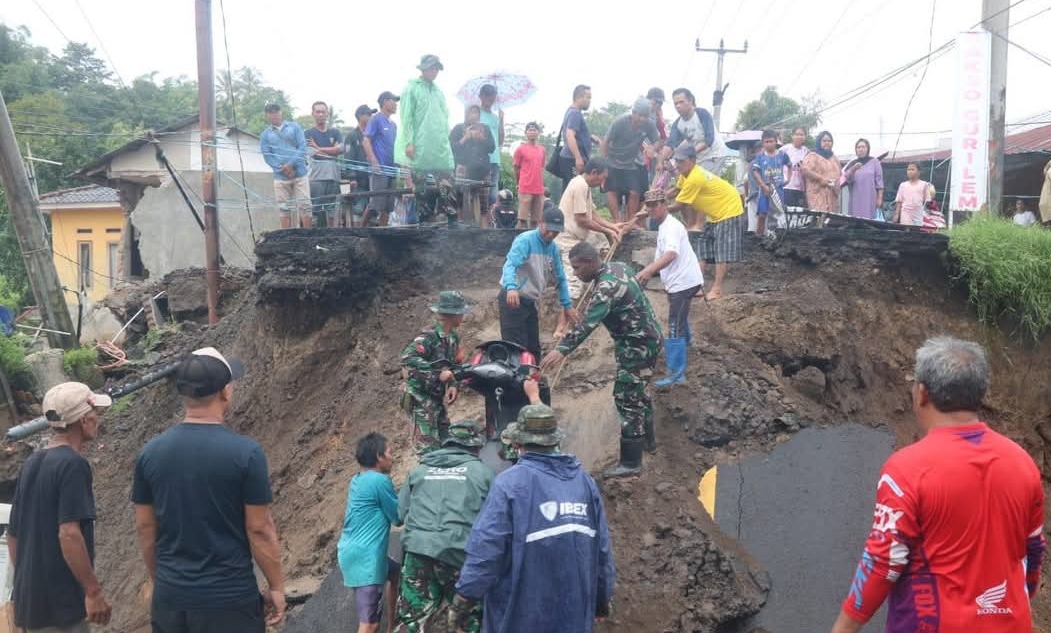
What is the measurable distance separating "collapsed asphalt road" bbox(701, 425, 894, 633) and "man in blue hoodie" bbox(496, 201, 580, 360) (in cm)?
207

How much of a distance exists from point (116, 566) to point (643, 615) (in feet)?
22.3

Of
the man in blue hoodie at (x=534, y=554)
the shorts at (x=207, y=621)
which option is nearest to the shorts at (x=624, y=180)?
the man in blue hoodie at (x=534, y=554)

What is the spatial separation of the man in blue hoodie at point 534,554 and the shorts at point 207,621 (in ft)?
3.15

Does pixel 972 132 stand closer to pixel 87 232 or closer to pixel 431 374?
pixel 431 374

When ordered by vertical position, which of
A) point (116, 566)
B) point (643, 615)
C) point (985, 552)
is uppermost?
point (985, 552)

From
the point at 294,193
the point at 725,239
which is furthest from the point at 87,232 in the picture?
the point at 725,239

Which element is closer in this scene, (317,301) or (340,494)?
(340,494)

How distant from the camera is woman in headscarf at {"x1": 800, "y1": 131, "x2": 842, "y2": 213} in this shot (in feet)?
41.4

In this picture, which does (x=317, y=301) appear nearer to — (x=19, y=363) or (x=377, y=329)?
(x=377, y=329)

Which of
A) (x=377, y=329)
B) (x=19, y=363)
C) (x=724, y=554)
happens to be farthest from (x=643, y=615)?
(x=19, y=363)

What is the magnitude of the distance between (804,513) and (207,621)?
16.3ft

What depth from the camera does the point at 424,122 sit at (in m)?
10.7

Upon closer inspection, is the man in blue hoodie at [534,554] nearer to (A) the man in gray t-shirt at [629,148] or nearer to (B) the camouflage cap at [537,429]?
(B) the camouflage cap at [537,429]

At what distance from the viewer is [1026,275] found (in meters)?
9.81
